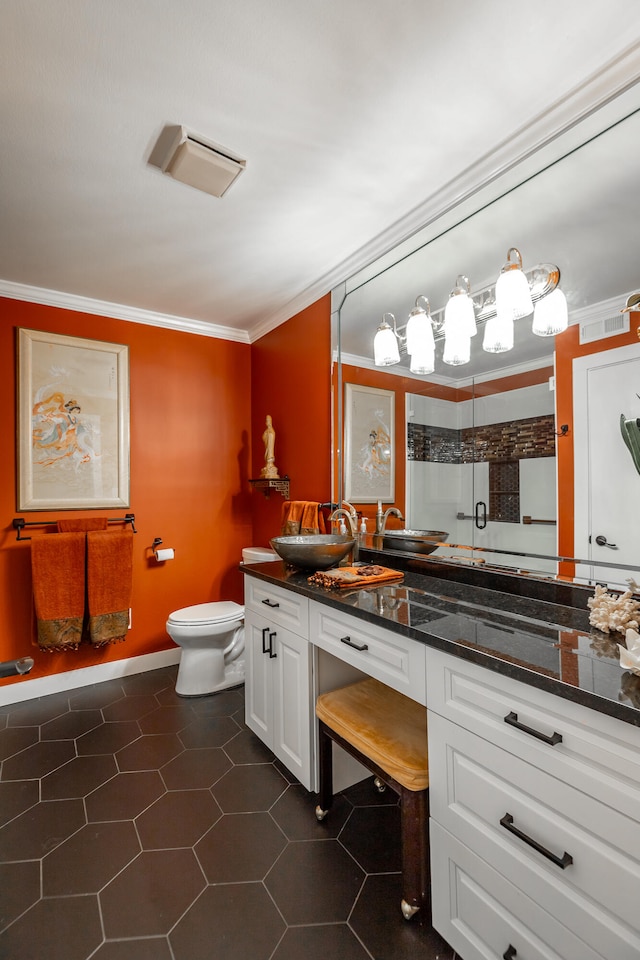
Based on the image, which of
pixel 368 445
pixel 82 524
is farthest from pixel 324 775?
pixel 82 524

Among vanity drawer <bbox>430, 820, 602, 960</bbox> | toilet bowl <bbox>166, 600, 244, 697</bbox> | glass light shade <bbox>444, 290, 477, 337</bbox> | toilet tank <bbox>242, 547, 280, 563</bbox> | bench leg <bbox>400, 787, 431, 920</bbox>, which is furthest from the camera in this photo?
toilet tank <bbox>242, 547, 280, 563</bbox>

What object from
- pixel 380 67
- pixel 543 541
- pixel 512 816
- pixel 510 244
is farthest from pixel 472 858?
pixel 380 67

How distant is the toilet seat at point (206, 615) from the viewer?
268 centimetres

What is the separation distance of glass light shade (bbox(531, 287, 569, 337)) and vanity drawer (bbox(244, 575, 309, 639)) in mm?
1333

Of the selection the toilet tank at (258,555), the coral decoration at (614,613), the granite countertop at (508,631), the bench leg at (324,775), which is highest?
the coral decoration at (614,613)

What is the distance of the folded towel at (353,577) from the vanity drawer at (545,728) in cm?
59

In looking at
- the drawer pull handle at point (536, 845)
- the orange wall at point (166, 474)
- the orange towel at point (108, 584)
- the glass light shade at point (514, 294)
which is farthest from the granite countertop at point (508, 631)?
the orange wall at point (166, 474)

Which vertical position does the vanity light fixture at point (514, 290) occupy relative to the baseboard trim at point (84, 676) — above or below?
above

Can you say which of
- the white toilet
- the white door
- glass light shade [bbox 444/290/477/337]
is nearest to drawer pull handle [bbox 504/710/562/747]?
the white door

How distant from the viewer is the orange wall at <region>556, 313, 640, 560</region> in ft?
4.99

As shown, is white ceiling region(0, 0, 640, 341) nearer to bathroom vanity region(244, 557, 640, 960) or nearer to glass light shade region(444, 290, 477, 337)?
glass light shade region(444, 290, 477, 337)

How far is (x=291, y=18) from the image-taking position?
3.98 feet

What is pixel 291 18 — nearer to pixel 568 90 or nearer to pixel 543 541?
pixel 568 90

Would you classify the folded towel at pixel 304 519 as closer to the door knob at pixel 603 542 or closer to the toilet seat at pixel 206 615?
the toilet seat at pixel 206 615
